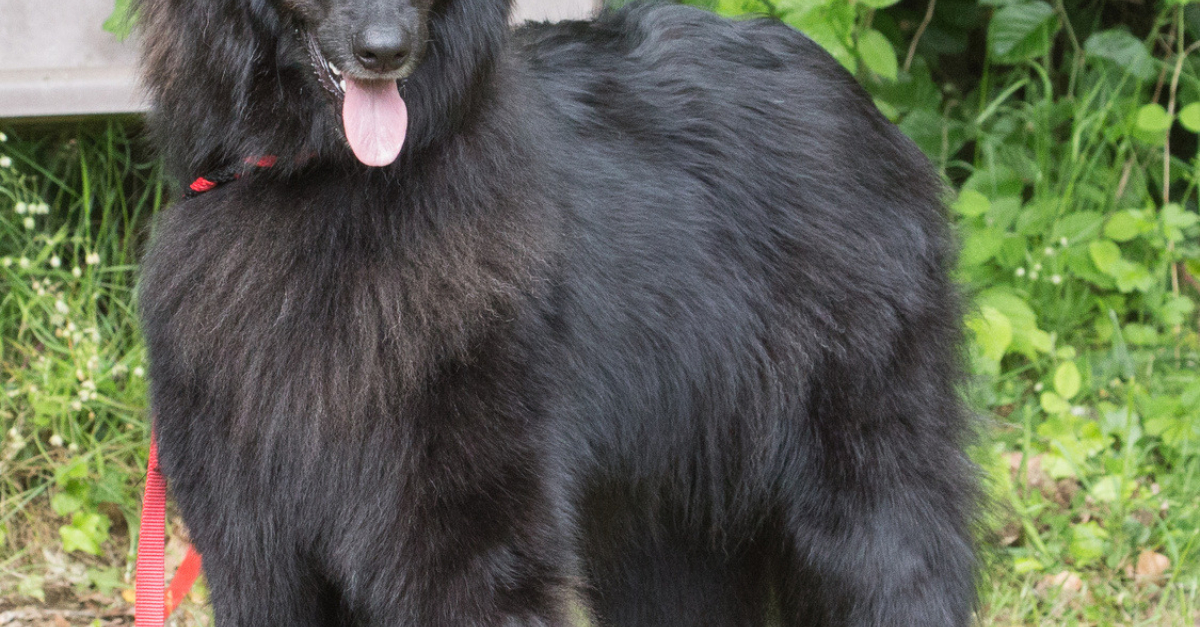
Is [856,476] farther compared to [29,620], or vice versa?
[29,620]

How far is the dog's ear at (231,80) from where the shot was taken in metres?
2.34

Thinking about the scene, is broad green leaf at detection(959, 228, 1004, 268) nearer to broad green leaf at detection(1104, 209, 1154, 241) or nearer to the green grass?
broad green leaf at detection(1104, 209, 1154, 241)

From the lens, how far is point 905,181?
3182 millimetres

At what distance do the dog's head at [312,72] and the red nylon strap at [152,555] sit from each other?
28.6 inches

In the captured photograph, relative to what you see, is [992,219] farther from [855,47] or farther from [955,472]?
[955,472]

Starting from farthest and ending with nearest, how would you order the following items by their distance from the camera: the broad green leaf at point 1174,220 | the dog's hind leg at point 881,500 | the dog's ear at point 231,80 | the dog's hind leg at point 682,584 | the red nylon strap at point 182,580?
the broad green leaf at point 1174,220 < the dog's hind leg at point 682,584 < the dog's hind leg at point 881,500 < the red nylon strap at point 182,580 < the dog's ear at point 231,80

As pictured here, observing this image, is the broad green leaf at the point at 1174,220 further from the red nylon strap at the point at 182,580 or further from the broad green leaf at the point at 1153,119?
the red nylon strap at the point at 182,580


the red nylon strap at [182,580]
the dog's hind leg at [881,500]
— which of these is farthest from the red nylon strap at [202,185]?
the dog's hind leg at [881,500]

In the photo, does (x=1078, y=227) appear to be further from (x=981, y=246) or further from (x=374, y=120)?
(x=374, y=120)

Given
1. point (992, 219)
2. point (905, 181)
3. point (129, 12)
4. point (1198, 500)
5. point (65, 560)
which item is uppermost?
point (129, 12)

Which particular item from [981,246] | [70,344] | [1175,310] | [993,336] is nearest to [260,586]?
[70,344]

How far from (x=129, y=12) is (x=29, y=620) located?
2.07 meters

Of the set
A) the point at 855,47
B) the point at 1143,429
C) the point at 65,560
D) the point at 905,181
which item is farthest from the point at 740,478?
the point at 65,560

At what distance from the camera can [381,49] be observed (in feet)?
7.22
